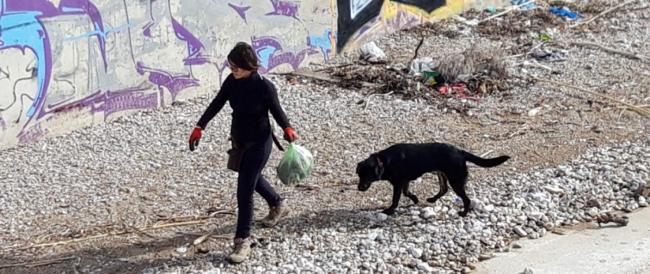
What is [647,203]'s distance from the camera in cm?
766

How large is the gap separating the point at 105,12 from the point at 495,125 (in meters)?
4.25

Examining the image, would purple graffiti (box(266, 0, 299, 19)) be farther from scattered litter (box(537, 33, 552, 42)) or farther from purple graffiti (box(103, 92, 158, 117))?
scattered litter (box(537, 33, 552, 42))

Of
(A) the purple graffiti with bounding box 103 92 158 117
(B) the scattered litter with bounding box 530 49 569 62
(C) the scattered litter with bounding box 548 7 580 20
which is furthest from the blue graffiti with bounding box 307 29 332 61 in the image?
(C) the scattered litter with bounding box 548 7 580 20

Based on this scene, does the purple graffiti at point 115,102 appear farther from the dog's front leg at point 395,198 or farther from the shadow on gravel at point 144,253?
the dog's front leg at point 395,198

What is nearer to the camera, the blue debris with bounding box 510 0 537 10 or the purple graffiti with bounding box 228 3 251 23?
the purple graffiti with bounding box 228 3 251 23

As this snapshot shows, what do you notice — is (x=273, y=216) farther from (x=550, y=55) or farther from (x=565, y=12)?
(x=565, y=12)

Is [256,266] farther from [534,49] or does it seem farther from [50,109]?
[534,49]

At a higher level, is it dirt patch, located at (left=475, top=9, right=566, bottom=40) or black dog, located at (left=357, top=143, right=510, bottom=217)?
dirt patch, located at (left=475, top=9, right=566, bottom=40)

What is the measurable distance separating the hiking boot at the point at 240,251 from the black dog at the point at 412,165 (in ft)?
3.46

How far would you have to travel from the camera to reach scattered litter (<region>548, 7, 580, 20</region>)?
15.0m

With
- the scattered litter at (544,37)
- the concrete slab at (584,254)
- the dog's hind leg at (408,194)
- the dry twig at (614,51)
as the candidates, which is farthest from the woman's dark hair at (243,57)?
the scattered litter at (544,37)

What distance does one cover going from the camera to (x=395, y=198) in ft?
23.2

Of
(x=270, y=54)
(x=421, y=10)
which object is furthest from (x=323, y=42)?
(x=421, y=10)

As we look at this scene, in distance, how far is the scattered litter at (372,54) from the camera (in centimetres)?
1232
